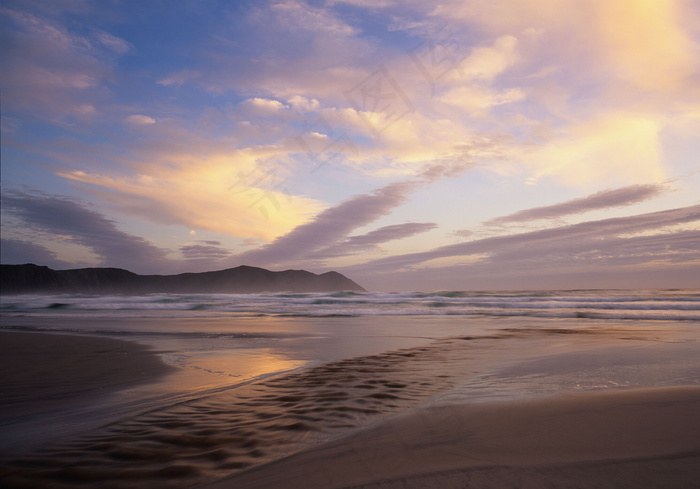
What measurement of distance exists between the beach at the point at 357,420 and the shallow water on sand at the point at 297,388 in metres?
0.02

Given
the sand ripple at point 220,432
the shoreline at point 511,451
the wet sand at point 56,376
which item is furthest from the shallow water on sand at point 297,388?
the wet sand at point 56,376

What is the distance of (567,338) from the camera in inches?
266

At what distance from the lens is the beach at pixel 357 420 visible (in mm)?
1711

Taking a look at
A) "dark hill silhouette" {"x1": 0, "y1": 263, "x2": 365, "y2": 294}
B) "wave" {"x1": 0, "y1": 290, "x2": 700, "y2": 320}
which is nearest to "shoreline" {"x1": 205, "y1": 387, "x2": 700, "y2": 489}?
"wave" {"x1": 0, "y1": 290, "x2": 700, "y2": 320}

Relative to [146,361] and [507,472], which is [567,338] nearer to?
[507,472]

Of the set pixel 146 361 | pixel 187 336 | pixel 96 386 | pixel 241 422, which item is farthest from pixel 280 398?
pixel 187 336

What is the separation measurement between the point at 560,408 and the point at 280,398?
219 cm

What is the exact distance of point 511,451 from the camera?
190cm

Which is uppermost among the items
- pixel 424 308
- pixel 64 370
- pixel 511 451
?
pixel 511 451

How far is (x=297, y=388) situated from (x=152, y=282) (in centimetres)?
5675

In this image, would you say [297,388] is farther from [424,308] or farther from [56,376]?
[424,308]

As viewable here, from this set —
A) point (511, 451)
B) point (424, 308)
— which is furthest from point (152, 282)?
point (511, 451)

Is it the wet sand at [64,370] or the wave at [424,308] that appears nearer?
the wet sand at [64,370]

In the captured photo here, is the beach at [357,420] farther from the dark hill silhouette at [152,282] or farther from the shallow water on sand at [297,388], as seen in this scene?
the dark hill silhouette at [152,282]
